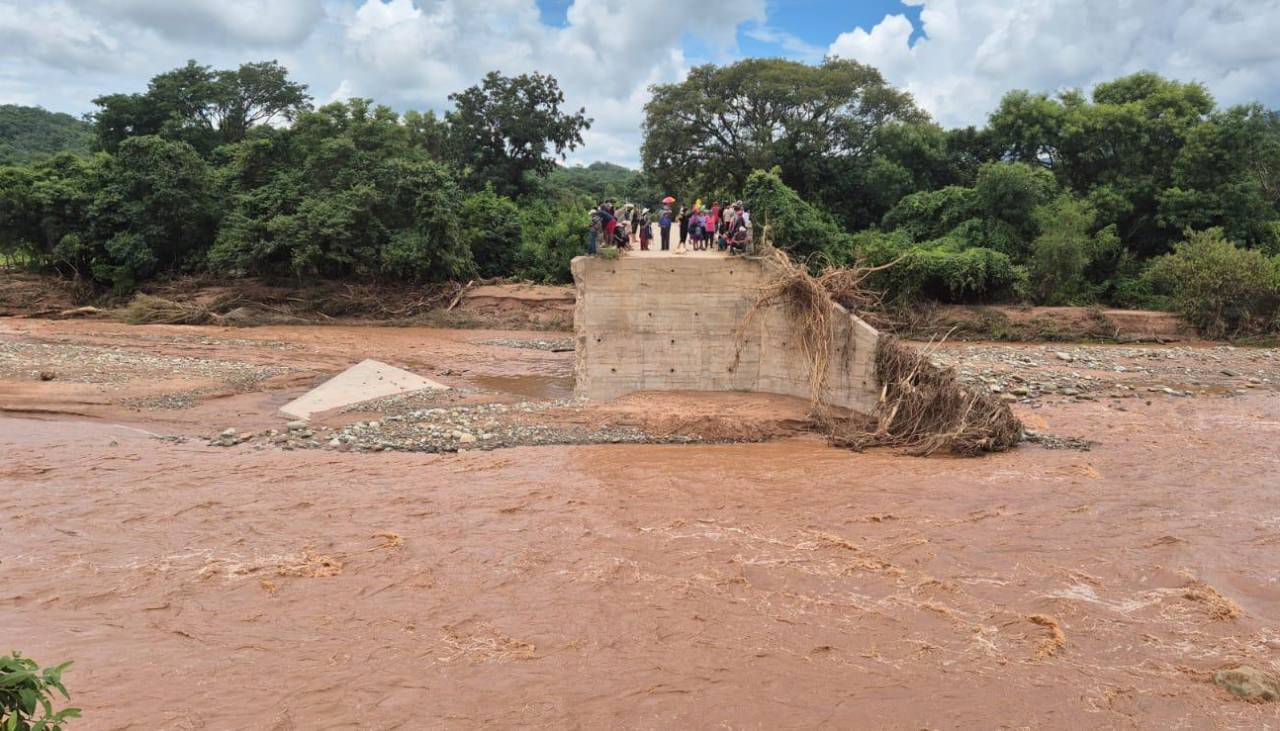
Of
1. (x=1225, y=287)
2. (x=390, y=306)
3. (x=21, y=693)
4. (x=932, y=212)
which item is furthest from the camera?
(x=932, y=212)

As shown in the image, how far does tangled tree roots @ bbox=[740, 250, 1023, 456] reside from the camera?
55.1 ft

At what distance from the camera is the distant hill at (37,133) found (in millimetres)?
61344

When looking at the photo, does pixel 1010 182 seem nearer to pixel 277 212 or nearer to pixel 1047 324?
pixel 1047 324

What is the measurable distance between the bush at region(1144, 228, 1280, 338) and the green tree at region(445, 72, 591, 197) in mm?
29328

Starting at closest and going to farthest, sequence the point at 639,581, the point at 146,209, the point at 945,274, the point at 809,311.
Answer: the point at 639,581, the point at 809,311, the point at 945,274, the point at 146,209

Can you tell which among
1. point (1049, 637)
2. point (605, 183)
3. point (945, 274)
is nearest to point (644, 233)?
point (1049, 637)

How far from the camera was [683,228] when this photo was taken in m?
21.5

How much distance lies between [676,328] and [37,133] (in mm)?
75298

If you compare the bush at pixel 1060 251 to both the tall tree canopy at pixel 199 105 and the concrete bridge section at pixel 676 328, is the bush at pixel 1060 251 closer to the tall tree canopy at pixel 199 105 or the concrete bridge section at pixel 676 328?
the concrete bridge section at pixel 676 328

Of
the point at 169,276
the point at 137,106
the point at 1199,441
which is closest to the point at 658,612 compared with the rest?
the point at 1199,441

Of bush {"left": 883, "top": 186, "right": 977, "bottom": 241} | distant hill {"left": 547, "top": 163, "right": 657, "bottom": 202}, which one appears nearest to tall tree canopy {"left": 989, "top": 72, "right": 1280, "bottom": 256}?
bush {"left": 883, "top": 186, "right": 977, "bottom": 241}

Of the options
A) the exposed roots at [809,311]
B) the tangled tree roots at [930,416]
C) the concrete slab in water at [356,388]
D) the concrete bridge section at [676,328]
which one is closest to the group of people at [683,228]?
the concrete bridge section at [676,328]

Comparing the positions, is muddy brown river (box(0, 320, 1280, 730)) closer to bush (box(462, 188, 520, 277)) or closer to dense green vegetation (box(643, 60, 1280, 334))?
dense green vegetation (box(643, 60, 1280, 334))

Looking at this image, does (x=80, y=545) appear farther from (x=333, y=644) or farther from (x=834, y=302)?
(x=834, y=302)
